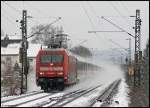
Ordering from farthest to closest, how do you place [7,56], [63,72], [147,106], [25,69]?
[7,56] < [25,69] < [63,72] < [147,106]

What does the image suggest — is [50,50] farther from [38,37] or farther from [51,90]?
[38,37]

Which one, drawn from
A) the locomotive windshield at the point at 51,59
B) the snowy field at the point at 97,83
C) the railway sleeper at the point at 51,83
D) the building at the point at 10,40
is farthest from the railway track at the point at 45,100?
the building at the point at 10,40

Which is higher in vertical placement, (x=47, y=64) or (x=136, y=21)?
(x=136, y=21)

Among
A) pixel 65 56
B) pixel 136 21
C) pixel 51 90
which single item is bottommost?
pixel 51 90

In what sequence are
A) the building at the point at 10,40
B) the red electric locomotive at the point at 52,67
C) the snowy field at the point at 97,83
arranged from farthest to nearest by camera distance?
the building at the point at 10,40 < the red electric locomotive at the point at 52,67 < the snowy field at the point at 97,83

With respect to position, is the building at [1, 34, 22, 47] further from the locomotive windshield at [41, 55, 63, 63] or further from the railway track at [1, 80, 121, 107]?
the railway track at [1, 80, 121, 107]

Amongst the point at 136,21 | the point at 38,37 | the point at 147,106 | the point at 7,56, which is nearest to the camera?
the point at 147,106

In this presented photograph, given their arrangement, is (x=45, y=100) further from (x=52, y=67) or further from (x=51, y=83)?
(x=51, y=83)

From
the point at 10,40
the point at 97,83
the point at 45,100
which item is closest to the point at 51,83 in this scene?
the point at 45,100

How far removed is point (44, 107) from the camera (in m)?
23.8

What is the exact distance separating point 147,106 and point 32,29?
110 m

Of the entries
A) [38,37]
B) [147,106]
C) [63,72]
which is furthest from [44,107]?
[38,37]

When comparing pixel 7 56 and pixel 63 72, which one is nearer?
pixel 63 72

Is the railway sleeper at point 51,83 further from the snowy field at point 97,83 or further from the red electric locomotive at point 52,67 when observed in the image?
the snowy field at point 97,83
